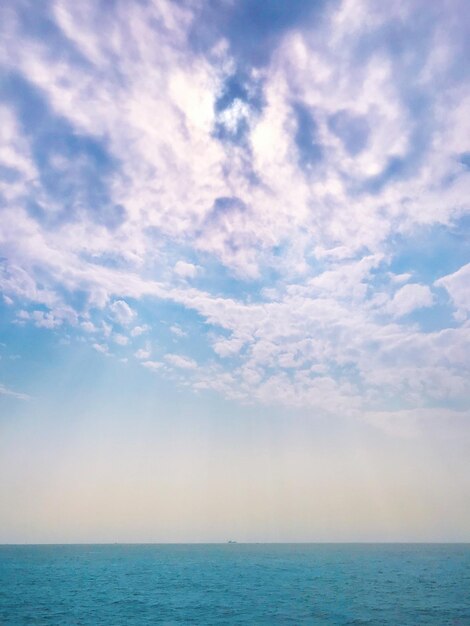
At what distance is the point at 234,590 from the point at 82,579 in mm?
45358

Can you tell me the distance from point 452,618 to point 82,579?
88989mm

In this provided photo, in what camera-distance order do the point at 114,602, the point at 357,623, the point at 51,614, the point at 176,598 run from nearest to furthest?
1. the point at 357,623
2. the point at 51,614
3. the point at 114,602
4. the point at 176,598

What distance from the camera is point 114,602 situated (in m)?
73.4

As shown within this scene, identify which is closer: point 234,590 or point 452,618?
point 452,618

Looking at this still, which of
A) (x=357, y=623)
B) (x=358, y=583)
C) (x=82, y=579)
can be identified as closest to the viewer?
(x=357, y=623)

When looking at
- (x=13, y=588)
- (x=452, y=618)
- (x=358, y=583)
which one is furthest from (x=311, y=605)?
(x=13, y=588)

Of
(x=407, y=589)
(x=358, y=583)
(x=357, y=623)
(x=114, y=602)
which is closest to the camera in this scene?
(x=357, y=623)

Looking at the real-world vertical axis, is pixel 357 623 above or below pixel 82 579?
below

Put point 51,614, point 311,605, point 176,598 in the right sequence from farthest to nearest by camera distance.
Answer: point 176,598, point 311,605, point 51,614

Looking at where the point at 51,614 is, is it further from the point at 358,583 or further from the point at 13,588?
the point at 358,583

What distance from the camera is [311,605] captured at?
68.3 metres

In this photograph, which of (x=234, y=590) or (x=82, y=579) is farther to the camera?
(x=82, y=579)

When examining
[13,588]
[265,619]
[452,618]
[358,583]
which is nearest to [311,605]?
[265,619]

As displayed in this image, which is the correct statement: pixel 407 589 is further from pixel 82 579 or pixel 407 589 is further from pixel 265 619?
pixel 82 579
